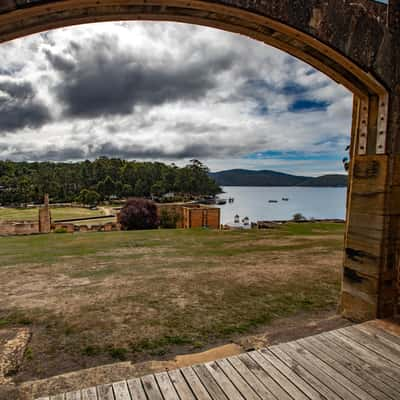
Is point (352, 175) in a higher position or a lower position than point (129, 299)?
higher

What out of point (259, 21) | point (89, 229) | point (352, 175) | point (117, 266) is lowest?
point (89, 229)

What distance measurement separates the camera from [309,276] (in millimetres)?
5582

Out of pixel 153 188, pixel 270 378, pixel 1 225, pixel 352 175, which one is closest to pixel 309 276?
pixel 352 175

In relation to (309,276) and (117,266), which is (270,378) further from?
(117,266)

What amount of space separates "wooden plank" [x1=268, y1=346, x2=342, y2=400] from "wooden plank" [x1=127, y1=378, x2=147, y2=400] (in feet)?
3.43

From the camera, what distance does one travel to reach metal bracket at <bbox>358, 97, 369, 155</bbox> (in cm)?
277

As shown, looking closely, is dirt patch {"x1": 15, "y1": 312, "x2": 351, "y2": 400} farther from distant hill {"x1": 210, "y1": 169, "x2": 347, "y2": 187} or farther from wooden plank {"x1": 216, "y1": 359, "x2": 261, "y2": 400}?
distant hill {"x1": 210, "y1": 169, "x2": 347, "y2": 187}

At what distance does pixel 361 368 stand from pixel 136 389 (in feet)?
5.28

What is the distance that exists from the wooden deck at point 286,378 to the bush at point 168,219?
71.8 ft

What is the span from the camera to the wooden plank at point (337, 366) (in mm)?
1779

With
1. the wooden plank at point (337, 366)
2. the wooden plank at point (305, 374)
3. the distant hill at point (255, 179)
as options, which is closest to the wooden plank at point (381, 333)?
the wooden plank at point (337, 366)

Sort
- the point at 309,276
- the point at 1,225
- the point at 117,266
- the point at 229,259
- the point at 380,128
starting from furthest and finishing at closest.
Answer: the point at 1,225
the point at 229,259
the point at 117,266
the point at 309,276
the point at 380,128

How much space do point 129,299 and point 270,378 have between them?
9.81 ft

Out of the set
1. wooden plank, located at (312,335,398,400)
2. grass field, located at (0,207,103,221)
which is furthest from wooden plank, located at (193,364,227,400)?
grass field, located at (0,207,103,221)
